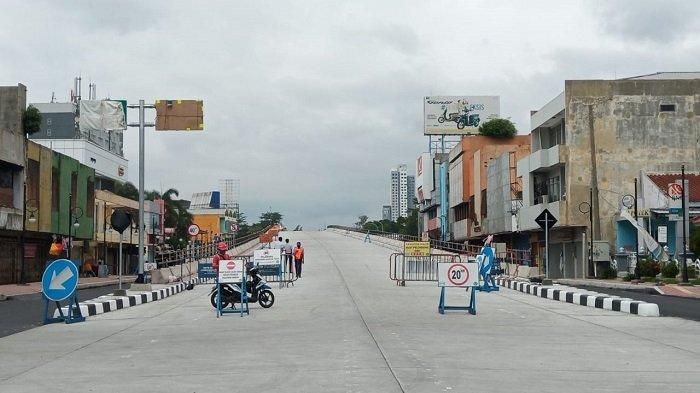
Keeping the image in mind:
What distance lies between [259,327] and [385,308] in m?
4.97

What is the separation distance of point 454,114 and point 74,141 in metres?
42.5

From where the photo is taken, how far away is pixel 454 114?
101062 mm

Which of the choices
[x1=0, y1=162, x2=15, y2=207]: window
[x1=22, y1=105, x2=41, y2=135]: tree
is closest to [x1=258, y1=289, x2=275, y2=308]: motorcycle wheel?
[x1=0, y1=162, x2=15, y2=207]: window

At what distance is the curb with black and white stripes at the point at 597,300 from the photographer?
19.3 metres

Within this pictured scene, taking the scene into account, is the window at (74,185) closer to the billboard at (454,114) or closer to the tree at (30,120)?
the tree at (30,120)

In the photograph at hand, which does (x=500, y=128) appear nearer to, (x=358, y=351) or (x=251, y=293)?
(x=251, y=293)

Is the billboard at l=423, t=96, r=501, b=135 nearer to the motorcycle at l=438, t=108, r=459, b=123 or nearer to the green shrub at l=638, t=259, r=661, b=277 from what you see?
the motorcycle at l=438, t=108, r=459, b=123

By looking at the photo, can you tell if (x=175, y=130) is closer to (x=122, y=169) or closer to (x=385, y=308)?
(x=385, y=308)

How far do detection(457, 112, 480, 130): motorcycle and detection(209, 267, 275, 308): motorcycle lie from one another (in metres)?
81.6

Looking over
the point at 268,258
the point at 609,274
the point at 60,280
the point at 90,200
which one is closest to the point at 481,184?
the point at 609,274

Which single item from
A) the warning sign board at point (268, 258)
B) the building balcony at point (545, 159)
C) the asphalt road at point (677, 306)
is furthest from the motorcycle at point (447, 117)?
the asphalt road at point (677, 306)

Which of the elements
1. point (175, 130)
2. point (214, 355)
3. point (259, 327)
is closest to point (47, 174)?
point (175, 130)

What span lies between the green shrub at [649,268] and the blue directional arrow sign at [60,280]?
28.1 metres

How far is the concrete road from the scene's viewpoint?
933cm
